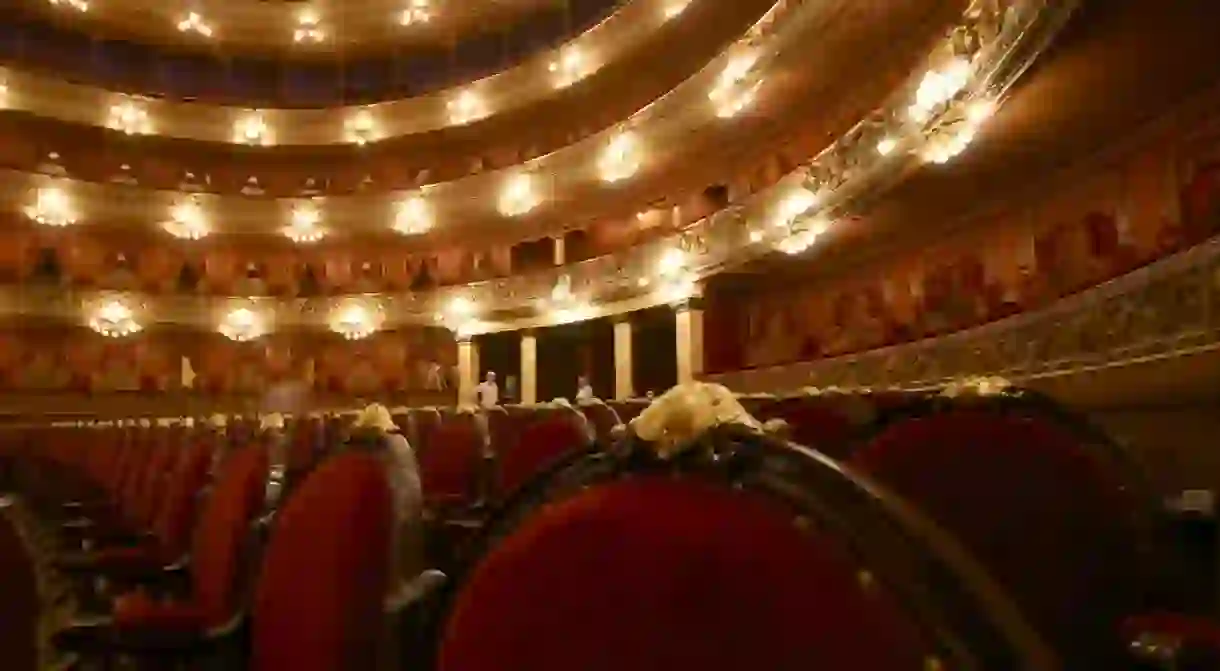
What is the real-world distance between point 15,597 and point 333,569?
640mm

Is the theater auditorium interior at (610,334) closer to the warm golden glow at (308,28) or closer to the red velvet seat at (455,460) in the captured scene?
the red velvet seat at (455,460)

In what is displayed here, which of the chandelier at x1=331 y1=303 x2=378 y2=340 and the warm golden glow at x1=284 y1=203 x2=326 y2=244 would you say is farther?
the warm golden glow at x1=284 y1=203 x2=326 y2=244

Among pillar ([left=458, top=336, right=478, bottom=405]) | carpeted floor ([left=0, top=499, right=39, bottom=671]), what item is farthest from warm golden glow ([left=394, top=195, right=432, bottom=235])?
carpeted floor ([left=0, top=499, right=39, bottom=671])

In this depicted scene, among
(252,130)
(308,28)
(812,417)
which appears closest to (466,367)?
(252,130)

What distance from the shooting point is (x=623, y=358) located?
14.7m

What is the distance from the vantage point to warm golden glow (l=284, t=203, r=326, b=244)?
57.8 ft

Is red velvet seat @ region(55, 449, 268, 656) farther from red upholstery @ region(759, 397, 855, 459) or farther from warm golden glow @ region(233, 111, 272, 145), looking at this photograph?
warm golden glow @ region(233, 111, 272, 145)

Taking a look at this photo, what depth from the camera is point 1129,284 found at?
158 inches

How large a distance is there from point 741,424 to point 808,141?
12.0 metres

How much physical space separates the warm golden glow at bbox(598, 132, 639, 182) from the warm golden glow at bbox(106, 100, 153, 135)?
8742mm

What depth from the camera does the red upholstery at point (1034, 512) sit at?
122cm

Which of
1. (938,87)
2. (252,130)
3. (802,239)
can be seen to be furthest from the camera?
(252,130)

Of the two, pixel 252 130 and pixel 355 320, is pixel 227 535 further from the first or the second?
pixel 252 130

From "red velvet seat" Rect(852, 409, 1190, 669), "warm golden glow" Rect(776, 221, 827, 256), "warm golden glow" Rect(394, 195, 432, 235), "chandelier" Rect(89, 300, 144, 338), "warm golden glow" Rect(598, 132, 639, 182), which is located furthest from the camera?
"warm golden glow" Rect(394, 195, 432, 235)
